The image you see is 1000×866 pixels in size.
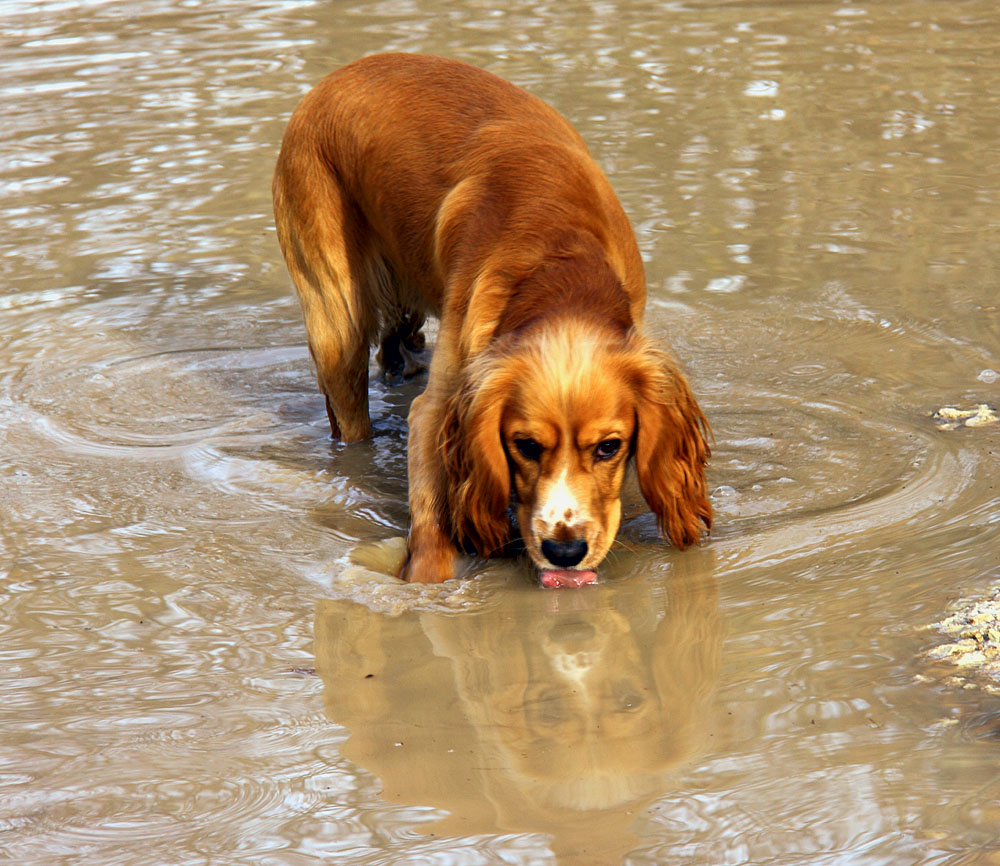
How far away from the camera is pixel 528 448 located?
3.82 metres

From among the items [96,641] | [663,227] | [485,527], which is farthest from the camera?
[663,227]

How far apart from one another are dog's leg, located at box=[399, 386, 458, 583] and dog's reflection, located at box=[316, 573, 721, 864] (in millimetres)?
299

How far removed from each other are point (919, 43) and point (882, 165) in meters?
2.98

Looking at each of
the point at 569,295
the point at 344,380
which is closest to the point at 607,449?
the point at 569,295

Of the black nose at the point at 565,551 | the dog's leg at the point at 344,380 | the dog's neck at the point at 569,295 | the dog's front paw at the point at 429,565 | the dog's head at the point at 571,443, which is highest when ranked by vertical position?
the dog's neck at the point at 569,295

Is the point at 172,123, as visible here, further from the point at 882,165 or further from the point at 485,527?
the point at 485,527

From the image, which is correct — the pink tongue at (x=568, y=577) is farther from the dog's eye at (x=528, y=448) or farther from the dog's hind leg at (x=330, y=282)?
the dog's hind leg at (x=330, y=282)

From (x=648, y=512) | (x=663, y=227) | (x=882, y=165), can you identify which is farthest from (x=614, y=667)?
(x=882, y=165)

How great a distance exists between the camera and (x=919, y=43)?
10078 mm

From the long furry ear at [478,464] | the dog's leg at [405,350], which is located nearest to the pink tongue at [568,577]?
the long furry ear at [478,464]

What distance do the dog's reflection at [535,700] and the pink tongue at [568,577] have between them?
0.03 m

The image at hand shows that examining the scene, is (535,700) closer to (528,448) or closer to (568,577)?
(568,577)

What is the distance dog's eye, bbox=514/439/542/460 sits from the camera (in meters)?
3.80

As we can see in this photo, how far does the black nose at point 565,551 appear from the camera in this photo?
3.69 meters
